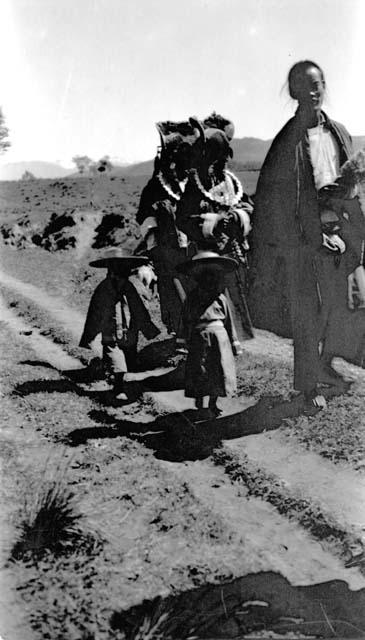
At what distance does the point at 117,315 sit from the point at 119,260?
0.61 m

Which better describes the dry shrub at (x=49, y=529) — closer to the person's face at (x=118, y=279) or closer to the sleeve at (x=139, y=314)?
the sleeve at (x=139, y=314)

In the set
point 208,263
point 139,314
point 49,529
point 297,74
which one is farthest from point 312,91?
point 49,529

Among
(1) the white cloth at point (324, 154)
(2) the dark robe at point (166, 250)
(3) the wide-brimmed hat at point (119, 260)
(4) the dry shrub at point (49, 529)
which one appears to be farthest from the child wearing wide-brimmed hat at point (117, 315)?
(4) the dry shrub at point (49, 529)

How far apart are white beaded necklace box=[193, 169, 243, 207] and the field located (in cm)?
185

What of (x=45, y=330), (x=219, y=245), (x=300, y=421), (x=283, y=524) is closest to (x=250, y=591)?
(x=283, y=524)

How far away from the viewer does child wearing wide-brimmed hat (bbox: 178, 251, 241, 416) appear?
6000mm

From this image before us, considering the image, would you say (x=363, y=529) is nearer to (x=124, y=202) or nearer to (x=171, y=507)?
(x=171, y=507)

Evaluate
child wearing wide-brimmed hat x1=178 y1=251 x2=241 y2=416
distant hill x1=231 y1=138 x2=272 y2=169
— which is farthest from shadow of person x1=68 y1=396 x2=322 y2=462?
distant hill x1=231 y1=138 x2=272 y2=169

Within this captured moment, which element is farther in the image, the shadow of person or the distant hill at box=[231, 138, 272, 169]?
the distant hill at box=[231, 138, 272, 169]

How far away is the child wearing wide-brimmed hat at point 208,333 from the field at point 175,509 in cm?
52

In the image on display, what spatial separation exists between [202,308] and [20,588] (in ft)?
10.3

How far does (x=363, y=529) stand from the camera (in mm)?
4332

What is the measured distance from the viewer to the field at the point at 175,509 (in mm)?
3535

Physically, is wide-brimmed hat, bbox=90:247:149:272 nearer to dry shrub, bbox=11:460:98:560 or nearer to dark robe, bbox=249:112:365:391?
dark robe, bbox=249:112:365:391
